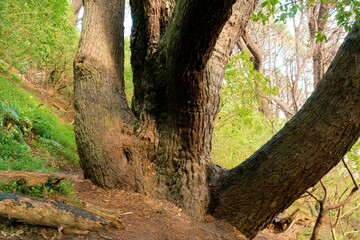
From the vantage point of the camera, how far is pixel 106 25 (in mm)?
4711

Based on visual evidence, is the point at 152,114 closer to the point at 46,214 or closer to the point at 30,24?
the point at 46,214

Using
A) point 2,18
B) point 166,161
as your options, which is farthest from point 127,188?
point 2,18

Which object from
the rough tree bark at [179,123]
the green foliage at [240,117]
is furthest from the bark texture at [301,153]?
the green foliage at [240,117]

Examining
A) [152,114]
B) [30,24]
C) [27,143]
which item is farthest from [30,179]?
[27,143]

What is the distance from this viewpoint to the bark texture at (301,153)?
3.43 m

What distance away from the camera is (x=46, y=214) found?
2695 mm

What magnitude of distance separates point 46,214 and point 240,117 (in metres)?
7.87

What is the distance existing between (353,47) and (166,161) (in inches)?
83.6

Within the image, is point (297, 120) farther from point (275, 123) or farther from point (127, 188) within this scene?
point (275, 123)

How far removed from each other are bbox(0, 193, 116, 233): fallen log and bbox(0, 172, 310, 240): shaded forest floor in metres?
0.06

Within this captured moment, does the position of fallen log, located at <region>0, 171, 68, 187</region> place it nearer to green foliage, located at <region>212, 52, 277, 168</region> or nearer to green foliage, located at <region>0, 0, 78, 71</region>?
green foliage, located at <region>0, 0, 78, 71</region>

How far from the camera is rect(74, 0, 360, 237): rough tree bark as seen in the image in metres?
3.51

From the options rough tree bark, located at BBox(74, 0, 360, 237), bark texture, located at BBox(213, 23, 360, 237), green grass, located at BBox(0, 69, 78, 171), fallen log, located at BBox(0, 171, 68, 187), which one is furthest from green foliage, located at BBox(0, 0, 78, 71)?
bark texture, located at BBox(213, 23, 360, 237)

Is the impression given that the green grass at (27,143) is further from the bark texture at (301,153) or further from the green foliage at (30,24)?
the bark texture at (301,153)
